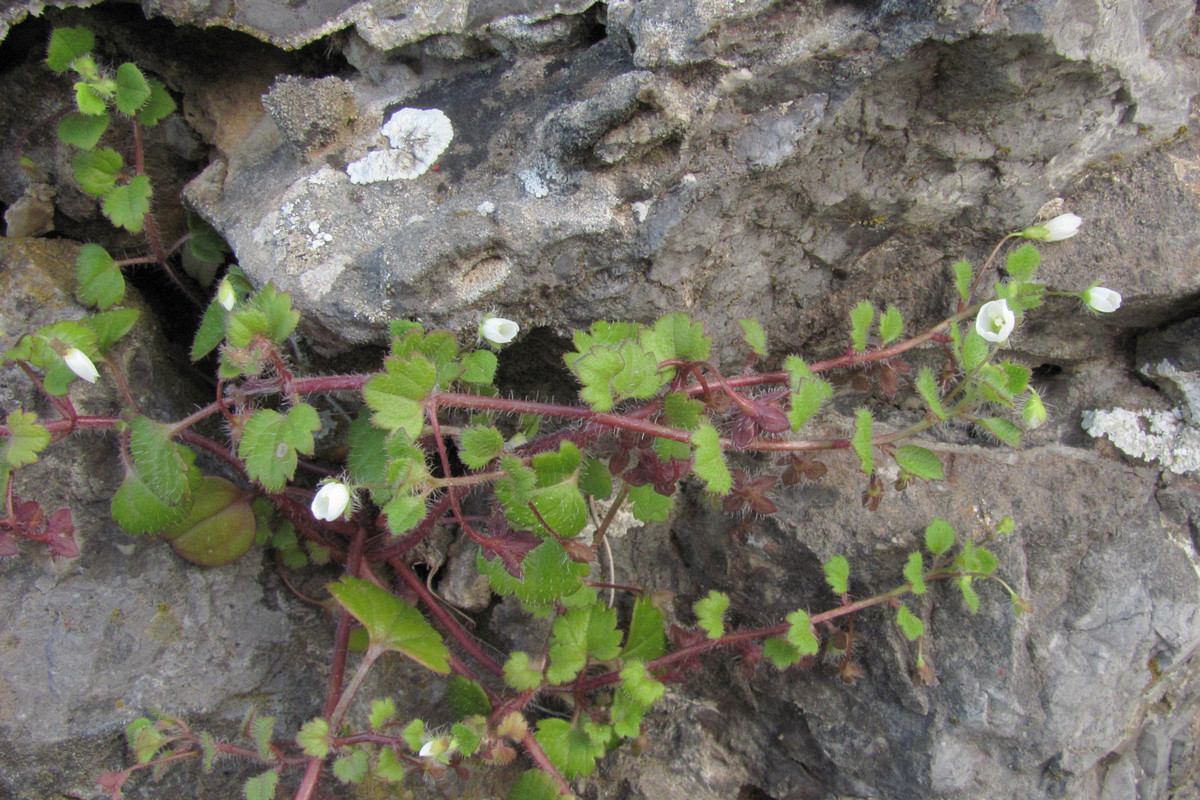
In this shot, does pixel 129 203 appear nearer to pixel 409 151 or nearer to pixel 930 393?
pixel 409 151

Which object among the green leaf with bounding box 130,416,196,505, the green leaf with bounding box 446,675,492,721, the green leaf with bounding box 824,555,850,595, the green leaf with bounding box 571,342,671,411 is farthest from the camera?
the green leaf with bounding box 446,675,492,721

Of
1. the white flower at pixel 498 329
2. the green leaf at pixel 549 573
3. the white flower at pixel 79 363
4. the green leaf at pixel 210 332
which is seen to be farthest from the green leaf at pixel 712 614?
the white flower at pixel 79 363

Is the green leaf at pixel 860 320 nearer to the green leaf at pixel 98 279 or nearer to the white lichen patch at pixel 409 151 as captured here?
the white lichen patch at pixel 409 151

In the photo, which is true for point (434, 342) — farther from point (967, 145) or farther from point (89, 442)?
point (967, 145)

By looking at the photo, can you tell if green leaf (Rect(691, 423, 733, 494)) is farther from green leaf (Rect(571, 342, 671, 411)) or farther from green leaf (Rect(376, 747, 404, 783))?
green leaf (Rect(376, 747, 404, 783))

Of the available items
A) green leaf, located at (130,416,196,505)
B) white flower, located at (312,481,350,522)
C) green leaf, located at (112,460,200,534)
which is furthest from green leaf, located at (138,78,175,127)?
white flower, located at (312,481,350,522)

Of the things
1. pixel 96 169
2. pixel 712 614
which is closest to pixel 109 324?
pixel 96 169
